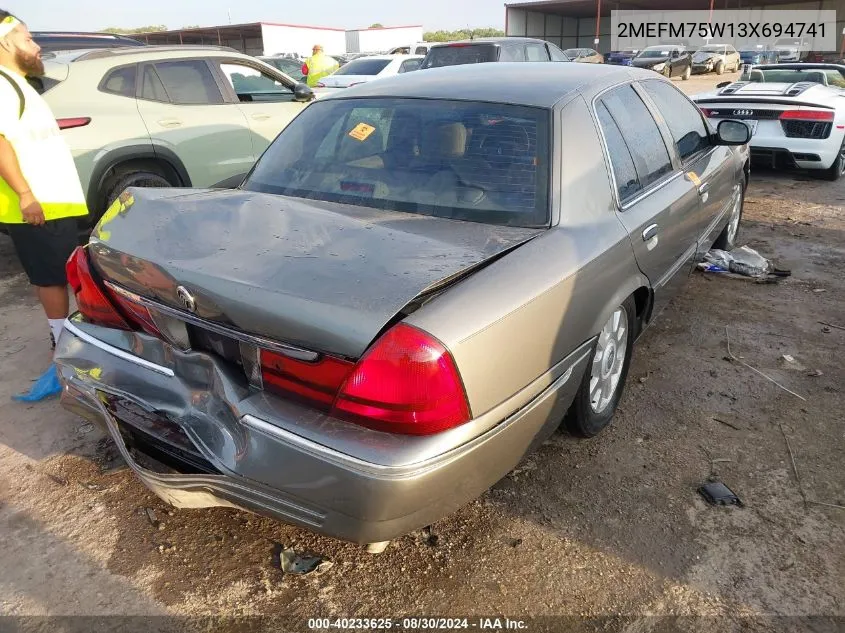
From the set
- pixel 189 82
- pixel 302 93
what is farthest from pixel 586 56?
pixel 189 82

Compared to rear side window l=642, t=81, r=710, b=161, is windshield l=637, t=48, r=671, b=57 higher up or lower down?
lower down

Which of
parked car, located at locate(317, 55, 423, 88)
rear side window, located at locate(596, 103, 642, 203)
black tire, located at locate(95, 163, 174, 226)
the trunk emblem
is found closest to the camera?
the trunk emblem

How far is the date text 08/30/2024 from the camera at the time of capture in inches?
77.7

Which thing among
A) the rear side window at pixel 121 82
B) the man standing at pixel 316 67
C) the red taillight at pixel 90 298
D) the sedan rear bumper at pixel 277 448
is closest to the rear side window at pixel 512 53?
the man standing at pixel 316 67

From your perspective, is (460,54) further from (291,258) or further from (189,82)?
(291,258)

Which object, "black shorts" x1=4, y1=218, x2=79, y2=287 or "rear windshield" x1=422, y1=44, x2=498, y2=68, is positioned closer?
"black shorts" x1=4, y1=218, x2=79, y2=287

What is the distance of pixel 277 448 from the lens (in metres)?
1.78

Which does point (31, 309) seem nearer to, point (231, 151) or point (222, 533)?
point (231, 151)

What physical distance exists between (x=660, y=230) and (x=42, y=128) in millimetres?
3090

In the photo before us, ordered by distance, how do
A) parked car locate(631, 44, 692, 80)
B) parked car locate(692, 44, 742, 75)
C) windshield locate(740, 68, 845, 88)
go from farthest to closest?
parked car locate(692, 44, 742, 75) < parked car locate(631, 44, 692, 80) < windshield locate(740, 68, 845, 88)

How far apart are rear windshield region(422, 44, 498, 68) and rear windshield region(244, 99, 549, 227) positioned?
8.09 meters

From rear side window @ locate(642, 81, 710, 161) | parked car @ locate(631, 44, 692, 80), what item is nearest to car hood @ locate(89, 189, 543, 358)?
rear side window @ locate(642, 81, 710, 161)

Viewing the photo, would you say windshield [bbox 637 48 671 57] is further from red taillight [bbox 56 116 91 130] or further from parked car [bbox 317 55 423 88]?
red taillight [bbox 56 116 91 130]

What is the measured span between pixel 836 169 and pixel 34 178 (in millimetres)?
8494
